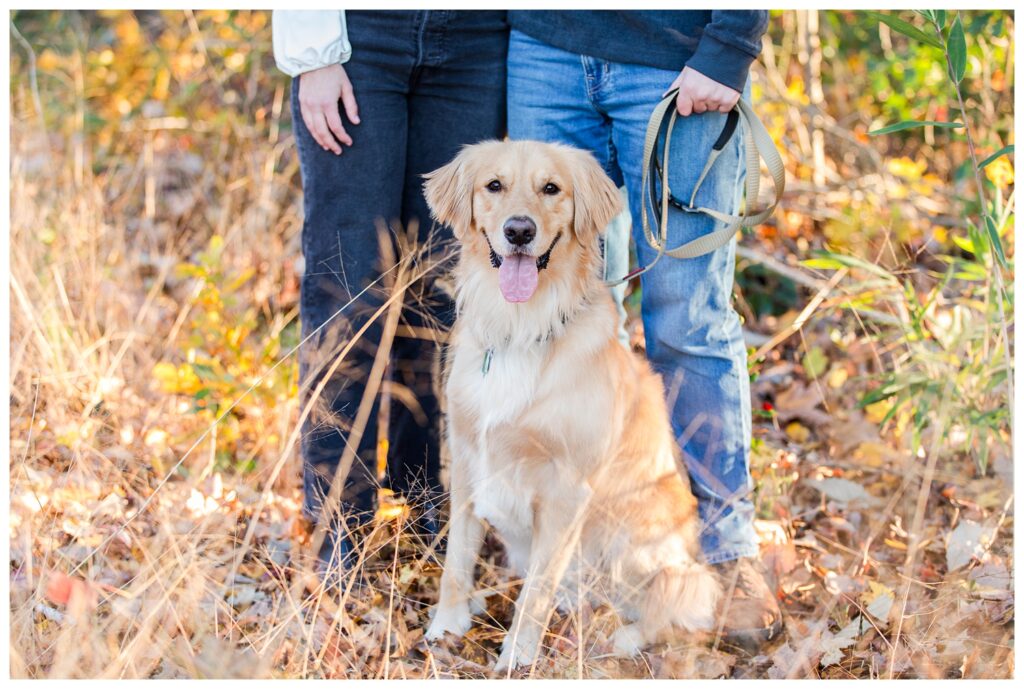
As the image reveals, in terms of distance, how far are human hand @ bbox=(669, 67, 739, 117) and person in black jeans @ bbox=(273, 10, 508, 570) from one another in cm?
56

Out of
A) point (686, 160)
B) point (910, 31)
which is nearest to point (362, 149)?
point (686, 160)

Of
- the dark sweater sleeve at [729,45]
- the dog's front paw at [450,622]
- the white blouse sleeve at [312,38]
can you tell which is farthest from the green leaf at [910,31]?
the dog's front paw at [450,622]

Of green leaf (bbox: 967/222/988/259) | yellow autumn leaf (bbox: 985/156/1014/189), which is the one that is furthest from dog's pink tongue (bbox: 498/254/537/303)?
yellow autumn leaf (bbox: 985/156/1014/189)

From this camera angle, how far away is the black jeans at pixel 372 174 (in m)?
2.50

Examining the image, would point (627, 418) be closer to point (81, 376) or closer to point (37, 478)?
point (37, 478)

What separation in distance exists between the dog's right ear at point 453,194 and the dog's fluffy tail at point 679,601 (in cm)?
117

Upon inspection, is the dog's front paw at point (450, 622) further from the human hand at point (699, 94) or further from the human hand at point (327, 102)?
the human hand at point (699, 94)

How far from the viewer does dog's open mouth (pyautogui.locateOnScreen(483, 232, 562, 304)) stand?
236 centimetres

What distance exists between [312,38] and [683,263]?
3.97 ft

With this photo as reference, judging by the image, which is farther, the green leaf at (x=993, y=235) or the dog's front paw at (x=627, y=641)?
the dog's front paw at (x=627, y=641)

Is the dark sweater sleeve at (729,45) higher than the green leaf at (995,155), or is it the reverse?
the dark sweater sleeve at (729,45)

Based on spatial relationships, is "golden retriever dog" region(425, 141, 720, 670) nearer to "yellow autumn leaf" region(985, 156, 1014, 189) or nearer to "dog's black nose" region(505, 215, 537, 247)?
"dog's black nose" region(505, 215, 537, 247)

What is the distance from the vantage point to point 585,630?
2.47 meters

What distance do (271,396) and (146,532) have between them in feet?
2.30
